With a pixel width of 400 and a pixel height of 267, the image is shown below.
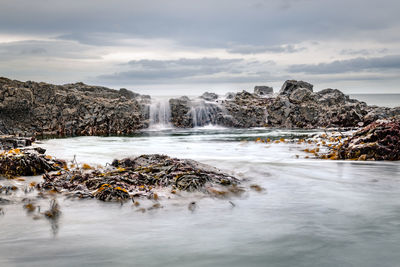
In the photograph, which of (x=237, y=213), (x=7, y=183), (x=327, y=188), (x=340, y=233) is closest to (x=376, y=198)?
(x=327, y=188)

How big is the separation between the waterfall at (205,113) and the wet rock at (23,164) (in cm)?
1796

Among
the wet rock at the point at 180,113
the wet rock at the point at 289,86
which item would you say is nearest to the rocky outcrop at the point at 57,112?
the wet rock at the point at 180,113

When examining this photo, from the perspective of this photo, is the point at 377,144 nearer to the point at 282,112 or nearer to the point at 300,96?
the point at 282,112

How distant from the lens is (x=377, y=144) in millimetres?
9047

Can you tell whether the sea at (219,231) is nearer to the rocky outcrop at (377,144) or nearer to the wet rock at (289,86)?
the rocky outcrop at (377,144)

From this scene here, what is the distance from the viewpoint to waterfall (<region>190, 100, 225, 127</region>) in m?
24.9

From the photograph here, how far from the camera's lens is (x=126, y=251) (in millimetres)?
3584

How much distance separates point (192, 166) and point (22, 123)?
17.2 metres

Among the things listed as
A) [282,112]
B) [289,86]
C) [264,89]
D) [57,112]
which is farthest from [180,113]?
[264,89]

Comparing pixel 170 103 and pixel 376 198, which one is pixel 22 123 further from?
pixel 376 198

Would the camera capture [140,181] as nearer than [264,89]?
Yes

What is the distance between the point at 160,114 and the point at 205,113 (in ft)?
11.0

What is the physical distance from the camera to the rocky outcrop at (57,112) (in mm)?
20000

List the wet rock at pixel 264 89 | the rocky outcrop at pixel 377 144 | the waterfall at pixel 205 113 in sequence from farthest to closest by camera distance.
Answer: the wet rock at pixel 264 89 < the waterfall at pixel 205 113 < the rocky outcrop at pixel 377 144
